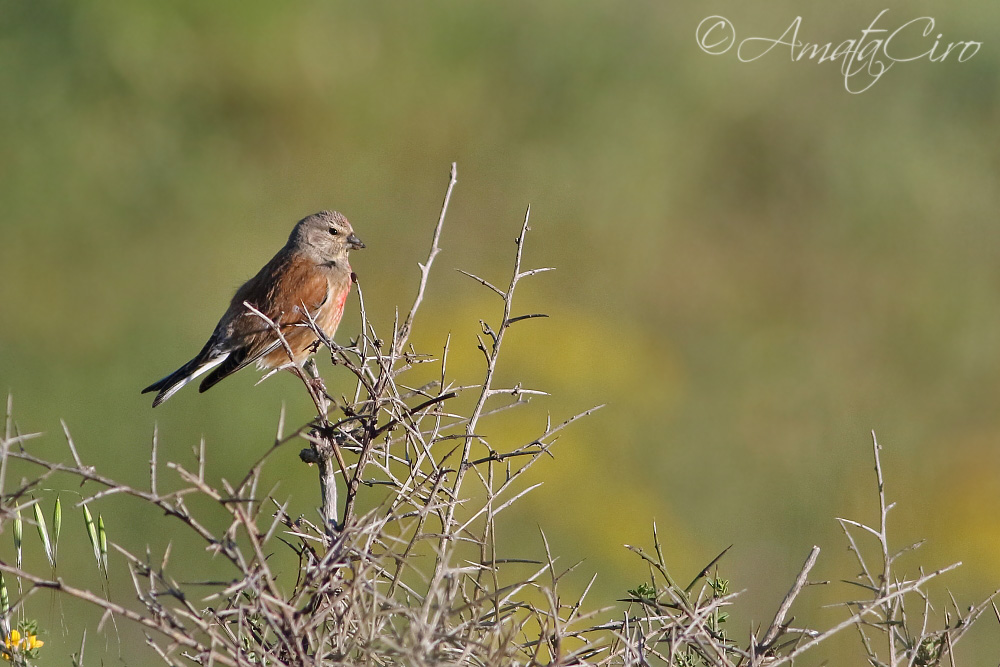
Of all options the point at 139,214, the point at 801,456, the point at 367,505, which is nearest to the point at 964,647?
the point at 801,456

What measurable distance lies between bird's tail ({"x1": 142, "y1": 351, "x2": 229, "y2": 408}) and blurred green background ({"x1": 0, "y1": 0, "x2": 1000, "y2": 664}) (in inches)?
78.4

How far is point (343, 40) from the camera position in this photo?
961 centimetres

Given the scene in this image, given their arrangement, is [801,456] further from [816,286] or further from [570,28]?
[570,28]

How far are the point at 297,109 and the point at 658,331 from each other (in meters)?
3.58
